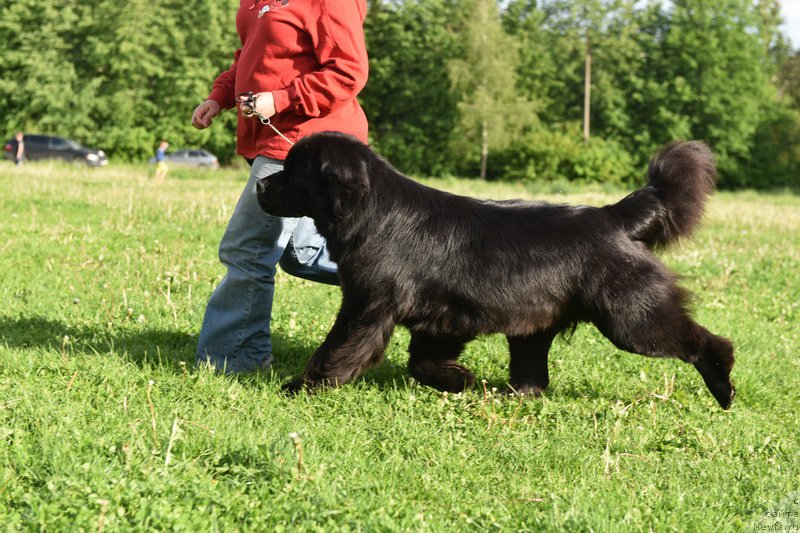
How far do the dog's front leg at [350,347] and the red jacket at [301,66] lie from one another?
3.60 feet

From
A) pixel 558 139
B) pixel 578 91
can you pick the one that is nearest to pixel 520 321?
pixel 558 139

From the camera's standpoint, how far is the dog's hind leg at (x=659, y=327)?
4.14m

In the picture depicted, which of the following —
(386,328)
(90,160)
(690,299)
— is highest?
(690,299)

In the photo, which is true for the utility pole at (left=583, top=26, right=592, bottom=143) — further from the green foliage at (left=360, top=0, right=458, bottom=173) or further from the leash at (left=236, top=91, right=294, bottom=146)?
the leash at (left=236, top=91, right=294, bottom=146)

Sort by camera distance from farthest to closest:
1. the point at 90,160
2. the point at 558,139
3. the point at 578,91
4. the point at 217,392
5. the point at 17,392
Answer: the point at 578,91 → the point at 558,139 → the point at 90,160 → the point at 217,392 → the point at 17,392

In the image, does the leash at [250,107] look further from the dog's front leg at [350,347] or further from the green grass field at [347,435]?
the green grass field at [347,435]

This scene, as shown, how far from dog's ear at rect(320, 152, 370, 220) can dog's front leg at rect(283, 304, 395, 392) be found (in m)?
0.57

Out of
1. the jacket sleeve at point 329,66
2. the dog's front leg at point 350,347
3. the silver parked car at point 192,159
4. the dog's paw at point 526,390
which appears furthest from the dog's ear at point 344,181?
the silver parked car at point 192,159

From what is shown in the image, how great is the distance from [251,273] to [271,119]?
95 cm

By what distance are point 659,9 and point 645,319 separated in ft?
181

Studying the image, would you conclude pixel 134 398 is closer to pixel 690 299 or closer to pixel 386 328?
pixel 386 328

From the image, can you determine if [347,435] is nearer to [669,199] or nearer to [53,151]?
[669,199]

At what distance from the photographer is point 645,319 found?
4176mm

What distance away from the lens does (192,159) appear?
40.6 metres
